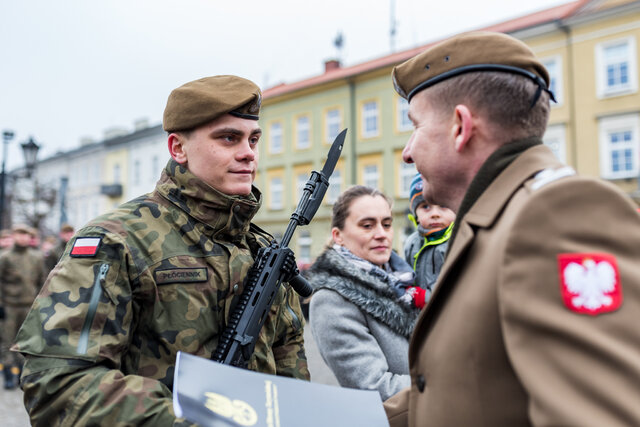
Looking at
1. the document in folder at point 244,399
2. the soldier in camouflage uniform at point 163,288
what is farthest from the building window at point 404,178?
the document in folder at point 244,399

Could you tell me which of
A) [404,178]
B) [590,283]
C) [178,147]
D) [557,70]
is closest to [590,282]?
[590,283]

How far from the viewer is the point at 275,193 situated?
2853 cm

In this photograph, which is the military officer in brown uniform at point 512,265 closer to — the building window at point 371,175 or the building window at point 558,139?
the building window at point 558,139

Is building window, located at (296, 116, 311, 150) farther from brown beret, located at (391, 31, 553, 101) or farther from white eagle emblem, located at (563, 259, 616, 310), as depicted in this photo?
white eagle emblem, located at (563, 259, 616, 310)

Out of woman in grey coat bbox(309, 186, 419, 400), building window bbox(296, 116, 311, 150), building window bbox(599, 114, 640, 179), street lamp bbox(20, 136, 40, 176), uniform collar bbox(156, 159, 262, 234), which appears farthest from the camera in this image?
building window bbox(296, 116, 311, 150)

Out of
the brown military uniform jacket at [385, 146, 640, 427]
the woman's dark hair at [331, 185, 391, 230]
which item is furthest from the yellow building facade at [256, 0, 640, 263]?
the brown military uniform jacket at [385, 146, 640, 427]

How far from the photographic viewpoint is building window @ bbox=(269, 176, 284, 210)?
2830cm

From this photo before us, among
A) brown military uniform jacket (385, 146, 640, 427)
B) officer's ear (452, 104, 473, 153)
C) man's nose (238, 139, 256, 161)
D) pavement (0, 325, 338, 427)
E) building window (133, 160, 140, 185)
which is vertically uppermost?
building window (133, 160, 140, 185)

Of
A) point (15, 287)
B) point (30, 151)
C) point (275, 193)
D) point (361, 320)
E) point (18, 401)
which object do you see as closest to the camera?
point (361, 320)

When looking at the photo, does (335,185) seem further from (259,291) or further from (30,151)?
(259,291)

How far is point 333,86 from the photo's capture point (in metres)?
25.8

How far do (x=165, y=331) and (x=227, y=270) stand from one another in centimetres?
32

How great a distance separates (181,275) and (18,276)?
20.5ft

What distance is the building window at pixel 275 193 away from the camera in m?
28.3
